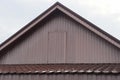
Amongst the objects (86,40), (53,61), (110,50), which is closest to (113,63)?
(110,50)

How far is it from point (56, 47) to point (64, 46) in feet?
1.50

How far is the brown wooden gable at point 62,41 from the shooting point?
65.0 ft

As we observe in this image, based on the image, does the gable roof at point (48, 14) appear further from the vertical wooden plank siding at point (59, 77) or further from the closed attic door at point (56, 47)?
the vertical wooden plank siding at point (59, 77)

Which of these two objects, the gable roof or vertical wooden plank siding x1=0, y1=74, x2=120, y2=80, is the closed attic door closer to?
the gable roof

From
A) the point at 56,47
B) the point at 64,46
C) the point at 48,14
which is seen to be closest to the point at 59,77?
the point at 64,46

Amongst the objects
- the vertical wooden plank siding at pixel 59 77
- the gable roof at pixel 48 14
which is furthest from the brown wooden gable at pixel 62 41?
the vertical wooden plank siding at pixel 59 77

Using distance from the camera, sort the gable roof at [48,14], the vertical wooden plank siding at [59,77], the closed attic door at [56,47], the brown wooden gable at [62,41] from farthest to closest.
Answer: the closed attic door at [56,47], the brown wooden gable at [62,41], the gable roof at [48,14], the vertical wooden plank siding at [59,77]

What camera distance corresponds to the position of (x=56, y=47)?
20.9 m

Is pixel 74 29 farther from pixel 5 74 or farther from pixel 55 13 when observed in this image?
pixel 5 74

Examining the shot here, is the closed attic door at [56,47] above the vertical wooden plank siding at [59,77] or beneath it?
above

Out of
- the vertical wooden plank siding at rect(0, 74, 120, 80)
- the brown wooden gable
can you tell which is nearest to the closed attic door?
the brown wooden gable

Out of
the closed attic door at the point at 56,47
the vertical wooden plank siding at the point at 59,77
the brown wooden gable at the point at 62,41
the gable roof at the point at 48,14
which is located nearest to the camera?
the vertical wooden plank siding at the point at 59,77

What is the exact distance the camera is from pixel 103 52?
19844 millimetres

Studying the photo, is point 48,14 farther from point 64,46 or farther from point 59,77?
point 59,77
